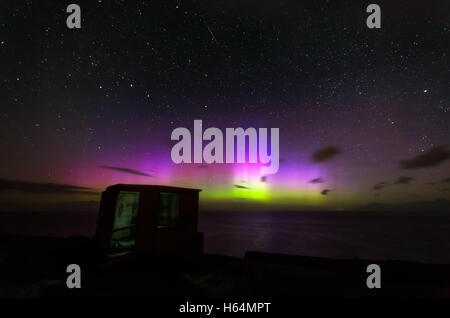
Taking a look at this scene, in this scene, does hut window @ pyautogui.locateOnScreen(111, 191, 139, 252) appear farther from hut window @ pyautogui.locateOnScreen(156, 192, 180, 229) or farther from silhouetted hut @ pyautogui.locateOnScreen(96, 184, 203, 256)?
hut window @ pyautogui.locateOnScreen(156, 192, 180, 229)

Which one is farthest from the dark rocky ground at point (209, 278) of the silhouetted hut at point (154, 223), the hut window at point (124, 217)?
the hut window at point (124, 217)

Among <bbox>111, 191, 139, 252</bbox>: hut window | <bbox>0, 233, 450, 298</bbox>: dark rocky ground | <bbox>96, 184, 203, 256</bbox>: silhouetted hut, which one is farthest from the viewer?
<bbox>111, 191, 139, 252</bbox>: hut window

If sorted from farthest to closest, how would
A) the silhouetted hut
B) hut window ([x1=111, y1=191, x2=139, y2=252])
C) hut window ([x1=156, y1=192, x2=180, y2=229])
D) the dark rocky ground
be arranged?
1. hut window ([x1=111, y1=191, x2=139, y2=252])
2. hut window ([x1=156, y1=192, x2=180, y2=229])
3. the silhouetted hut
4. the dark rocky ground

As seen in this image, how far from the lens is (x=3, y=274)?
8.78 meters

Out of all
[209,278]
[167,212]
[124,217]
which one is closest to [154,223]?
[167,212]

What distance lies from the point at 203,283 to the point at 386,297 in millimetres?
5050

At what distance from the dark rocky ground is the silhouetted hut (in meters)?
0.46

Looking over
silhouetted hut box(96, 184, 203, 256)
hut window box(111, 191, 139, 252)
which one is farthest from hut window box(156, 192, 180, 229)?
hut window box(111, 191, 139, 252)

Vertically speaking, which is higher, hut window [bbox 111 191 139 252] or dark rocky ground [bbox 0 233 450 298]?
hut window [bbox 111 191 139 252]

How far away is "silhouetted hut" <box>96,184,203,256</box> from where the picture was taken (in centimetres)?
1002

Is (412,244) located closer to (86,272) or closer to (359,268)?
(359,268)

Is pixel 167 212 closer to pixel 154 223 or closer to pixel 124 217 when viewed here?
pixel 154 223
